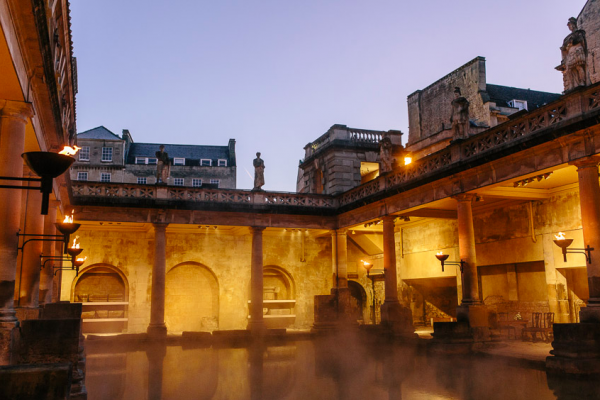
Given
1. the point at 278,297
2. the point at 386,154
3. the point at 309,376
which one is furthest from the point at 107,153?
the point at 309,376

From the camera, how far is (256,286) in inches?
924

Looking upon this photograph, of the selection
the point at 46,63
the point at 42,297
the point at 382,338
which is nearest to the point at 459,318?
the point at 382,338

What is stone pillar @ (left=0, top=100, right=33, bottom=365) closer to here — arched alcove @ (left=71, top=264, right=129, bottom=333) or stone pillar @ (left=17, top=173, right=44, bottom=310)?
stone pillar @ (left=17, top=173, right=44, bottom=310)

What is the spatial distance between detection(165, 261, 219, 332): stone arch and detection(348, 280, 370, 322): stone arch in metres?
7.98

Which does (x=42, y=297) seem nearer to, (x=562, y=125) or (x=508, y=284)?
(x=562, y=125)

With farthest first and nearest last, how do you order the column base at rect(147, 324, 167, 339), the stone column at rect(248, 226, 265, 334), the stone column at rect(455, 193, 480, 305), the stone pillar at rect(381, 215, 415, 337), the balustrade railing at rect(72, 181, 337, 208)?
the stone column at rect(248, 226, 265, 334) → the balustrade railing at rect(72, 181, 337, 208) → the column base at rect(147, 324, 167, 339) → the stone pillar at rect(381, 215, 415, 337) → the stone column at rect(455, 193, 480, 305)

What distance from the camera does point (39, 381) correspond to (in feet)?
16.7

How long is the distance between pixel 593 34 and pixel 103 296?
27205 millimetres

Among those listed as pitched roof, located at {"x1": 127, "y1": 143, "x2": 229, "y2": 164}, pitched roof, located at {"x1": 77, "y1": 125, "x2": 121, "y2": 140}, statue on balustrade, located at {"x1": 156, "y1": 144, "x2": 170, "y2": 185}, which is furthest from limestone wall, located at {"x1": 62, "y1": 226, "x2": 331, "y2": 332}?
pitched roof, located at {"x1": 127, "y1": 143, "x2": 229, "y2": 164}

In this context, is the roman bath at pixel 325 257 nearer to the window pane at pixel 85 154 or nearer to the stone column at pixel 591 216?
the stone column at pixel 591 216

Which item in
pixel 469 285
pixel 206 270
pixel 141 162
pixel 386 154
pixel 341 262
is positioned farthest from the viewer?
pixel 141 162

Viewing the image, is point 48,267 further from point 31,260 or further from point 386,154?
point 386,154

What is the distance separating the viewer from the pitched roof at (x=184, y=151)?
1922 inches

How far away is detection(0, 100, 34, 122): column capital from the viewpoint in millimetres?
8414
